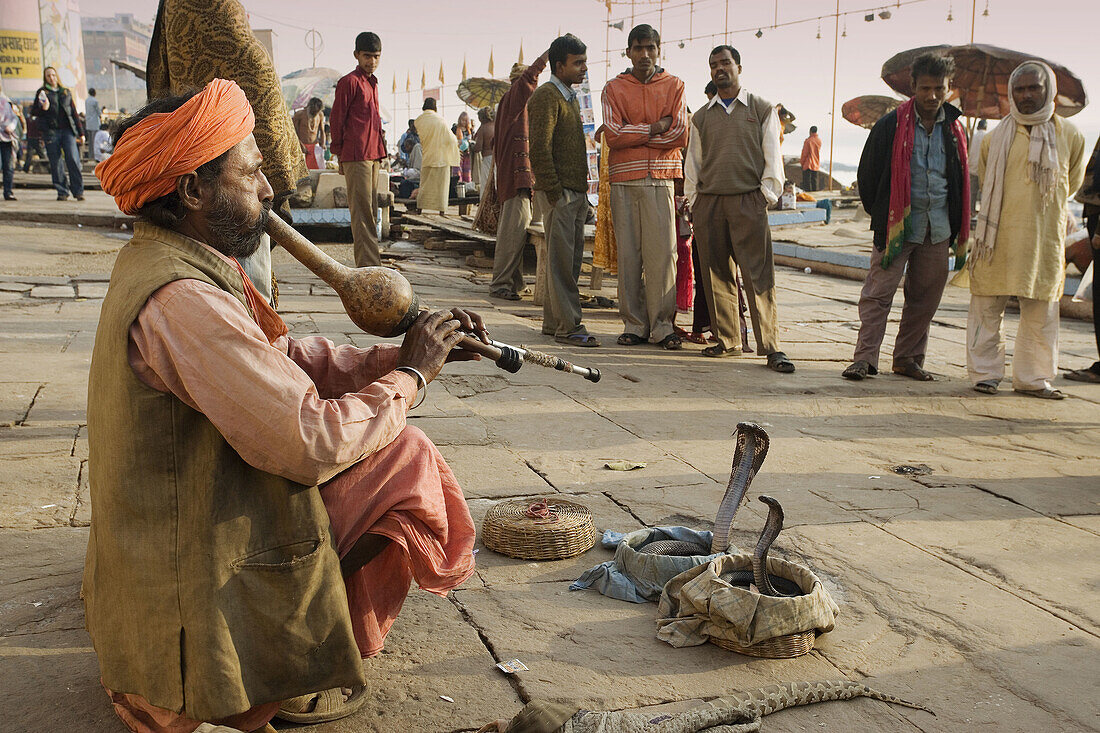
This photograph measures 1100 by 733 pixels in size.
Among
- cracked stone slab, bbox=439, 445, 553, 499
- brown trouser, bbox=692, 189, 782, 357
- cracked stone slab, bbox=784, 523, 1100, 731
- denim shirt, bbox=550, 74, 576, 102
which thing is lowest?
cracked stone slab, bbox=784, 523, 1100, 731

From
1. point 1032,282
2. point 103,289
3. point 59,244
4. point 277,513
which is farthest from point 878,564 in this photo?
point 59,244

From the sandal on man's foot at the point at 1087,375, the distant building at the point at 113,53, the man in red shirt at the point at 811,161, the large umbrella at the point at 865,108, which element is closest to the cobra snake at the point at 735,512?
the sandal on man's foot at the point at 1087,375

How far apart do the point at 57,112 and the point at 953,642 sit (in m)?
13.9

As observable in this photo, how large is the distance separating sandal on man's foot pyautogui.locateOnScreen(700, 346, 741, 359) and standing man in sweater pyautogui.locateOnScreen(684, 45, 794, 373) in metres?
0.28

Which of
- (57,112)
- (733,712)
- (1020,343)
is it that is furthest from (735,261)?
(57,112)

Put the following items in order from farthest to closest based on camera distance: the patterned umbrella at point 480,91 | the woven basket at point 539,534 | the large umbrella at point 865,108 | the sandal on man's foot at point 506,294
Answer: the large umbrella at point 865,108 → the patterned umbrella at point 480,91 → the sandal on man's foot at point 506,294 → the woven basket at point 539,534

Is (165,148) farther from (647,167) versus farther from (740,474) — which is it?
(647,167)

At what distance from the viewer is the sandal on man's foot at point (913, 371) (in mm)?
6191

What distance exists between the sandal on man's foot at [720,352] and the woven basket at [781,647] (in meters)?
4.10

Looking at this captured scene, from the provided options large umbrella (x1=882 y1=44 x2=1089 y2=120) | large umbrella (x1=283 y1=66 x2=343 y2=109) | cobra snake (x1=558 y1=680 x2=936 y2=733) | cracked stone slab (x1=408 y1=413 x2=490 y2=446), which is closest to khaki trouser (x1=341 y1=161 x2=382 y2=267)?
cracked stone slab (x1=408 y1=413 x2=490 y2=446)

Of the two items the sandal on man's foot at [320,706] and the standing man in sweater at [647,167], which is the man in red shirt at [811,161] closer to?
the standing man in sweater at [647,167]

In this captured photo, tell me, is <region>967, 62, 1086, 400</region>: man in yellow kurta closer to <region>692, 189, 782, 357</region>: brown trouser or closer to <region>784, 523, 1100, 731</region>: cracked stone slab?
<region>692, 189, 782, 357</region>: brown trouser

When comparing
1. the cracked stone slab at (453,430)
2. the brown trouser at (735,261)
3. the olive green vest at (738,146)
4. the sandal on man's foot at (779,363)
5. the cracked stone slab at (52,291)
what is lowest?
the cracked stone slab at (453,430)

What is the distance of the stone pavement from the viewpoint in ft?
7.80
